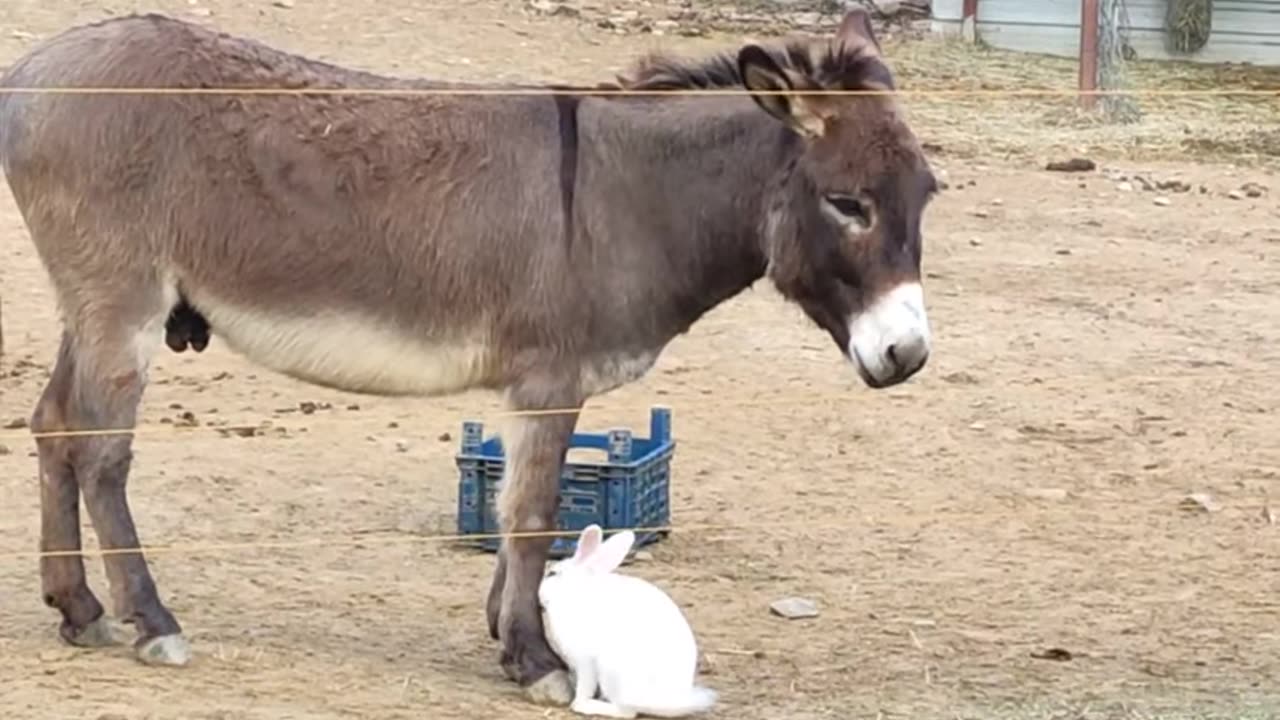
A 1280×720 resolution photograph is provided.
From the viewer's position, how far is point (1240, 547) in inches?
291

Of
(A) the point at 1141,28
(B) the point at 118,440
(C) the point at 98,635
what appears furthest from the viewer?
(A) the point at 1141,28

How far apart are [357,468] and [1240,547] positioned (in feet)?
9.40

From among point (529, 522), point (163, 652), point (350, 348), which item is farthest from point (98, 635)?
point (529, 522)

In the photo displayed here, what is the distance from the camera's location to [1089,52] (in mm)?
16312

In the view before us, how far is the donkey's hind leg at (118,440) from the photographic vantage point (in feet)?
19.2

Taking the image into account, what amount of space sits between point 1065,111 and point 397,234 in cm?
1107

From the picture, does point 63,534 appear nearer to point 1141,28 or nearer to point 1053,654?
point 1053,654

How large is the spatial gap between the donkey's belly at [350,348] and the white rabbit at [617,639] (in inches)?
21.3

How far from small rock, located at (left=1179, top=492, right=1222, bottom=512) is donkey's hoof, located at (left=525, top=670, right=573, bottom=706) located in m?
2.78

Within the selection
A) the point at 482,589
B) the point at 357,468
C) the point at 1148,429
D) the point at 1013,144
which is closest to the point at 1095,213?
the point at 1013,144

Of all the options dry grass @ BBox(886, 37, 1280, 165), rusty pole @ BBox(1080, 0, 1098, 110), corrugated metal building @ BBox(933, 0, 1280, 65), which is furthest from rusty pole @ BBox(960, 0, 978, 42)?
rusty pole @ BBox(1080, 0, 1098, 110)

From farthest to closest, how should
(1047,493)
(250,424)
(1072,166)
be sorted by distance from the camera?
(1072,166)
(250,424)
(1047,493)

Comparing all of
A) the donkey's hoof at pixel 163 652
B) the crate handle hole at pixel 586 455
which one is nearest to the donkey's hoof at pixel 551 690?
the donkey's hoof at pixel 163 652

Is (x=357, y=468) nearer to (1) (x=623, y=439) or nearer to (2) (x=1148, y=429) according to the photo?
(1) (x=623, y=439)
